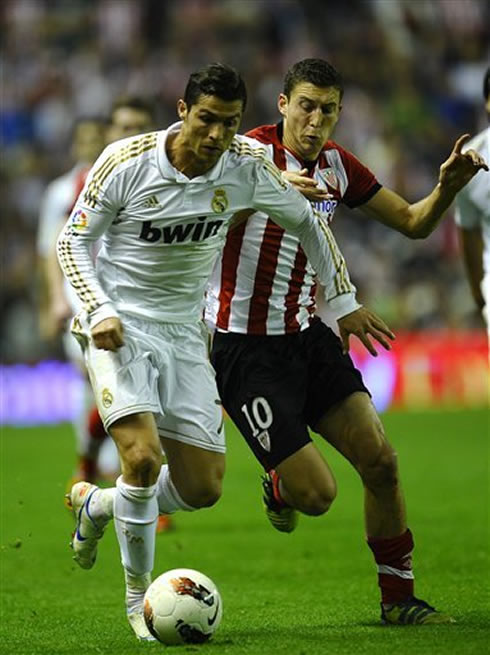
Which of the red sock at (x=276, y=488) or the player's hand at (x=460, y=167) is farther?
the red sock at (x=276, y=488)

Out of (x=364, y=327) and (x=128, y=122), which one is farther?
(x=128, y=122)

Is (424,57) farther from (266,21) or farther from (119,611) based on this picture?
(119,611)

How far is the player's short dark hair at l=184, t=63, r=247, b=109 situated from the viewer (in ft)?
18.9

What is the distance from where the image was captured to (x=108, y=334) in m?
5.63

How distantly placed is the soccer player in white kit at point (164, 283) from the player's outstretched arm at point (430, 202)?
1.53 feet

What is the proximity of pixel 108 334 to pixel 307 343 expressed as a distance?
1258 mm

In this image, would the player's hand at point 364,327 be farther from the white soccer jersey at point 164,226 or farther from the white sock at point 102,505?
the white sock at point 102,505

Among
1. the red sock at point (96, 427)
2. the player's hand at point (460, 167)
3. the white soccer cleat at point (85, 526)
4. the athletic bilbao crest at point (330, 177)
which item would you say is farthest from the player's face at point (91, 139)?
the player's hand at point (460, 167)

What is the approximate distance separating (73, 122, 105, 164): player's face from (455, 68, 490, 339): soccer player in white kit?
3092mm

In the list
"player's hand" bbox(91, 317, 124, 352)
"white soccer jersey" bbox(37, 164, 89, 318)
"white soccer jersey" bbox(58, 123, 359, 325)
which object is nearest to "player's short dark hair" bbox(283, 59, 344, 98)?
"white soccer jersey" bbox(58, 123, 359, 325)

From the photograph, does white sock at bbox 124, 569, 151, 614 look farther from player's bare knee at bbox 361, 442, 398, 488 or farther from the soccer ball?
player's bare knee at bbox 361, 442, 398, 488

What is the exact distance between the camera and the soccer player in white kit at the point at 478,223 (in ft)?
24.9

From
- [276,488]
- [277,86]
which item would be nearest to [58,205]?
[276,488]

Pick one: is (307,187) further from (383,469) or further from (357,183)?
(383,469)
